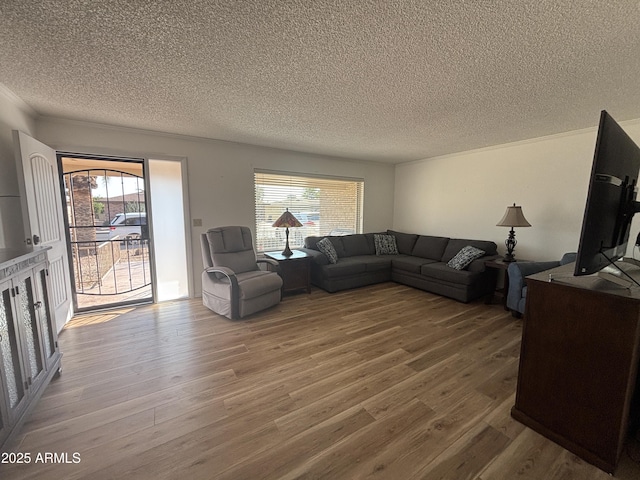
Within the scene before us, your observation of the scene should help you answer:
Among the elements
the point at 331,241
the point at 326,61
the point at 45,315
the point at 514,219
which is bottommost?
the point at 45,315

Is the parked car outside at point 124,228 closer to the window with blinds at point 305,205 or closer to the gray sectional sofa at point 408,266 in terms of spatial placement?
the window with blinds at point 305,205

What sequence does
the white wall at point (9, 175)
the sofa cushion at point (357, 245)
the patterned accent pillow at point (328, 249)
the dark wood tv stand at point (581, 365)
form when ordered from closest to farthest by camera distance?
the dark wood tv stand at point (581, 365) < the white wall at point (9, 175) < the patterned accent pillow at point (328, 249) < the sofa cushion at point (357, 245)

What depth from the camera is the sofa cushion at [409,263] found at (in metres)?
4.25

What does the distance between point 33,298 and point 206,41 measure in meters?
2.07

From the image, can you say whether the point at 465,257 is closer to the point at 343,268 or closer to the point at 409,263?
the point at 409,263

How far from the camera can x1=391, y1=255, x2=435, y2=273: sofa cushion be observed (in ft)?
13.9

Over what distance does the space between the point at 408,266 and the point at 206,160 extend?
3615mm

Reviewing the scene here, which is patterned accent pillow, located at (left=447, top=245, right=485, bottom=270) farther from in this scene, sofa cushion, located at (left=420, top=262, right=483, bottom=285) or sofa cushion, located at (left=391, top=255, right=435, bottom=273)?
sofa cushion, located at (left=391, top=255, right=435, bottom=273)

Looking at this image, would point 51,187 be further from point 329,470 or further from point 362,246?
point 362,246

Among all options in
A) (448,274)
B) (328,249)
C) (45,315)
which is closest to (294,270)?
(328,249)

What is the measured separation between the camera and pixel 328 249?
4320mm

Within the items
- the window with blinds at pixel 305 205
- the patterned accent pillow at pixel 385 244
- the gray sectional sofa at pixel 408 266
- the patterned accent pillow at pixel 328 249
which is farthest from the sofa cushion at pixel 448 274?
the window with blinds at pixel 305 205

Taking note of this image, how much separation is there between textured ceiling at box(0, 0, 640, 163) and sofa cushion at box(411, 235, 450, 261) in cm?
210

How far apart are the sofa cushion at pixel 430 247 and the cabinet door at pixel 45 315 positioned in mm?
4897
